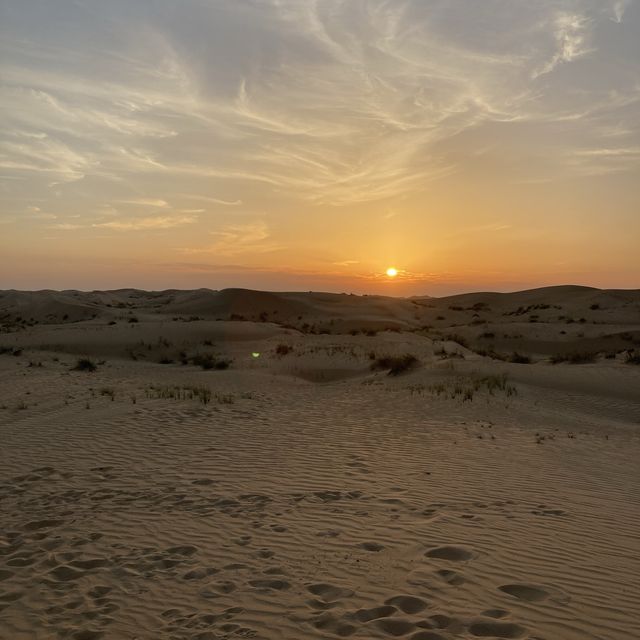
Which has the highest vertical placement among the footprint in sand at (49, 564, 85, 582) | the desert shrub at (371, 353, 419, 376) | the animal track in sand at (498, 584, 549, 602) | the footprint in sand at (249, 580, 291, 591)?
the desert shrub at (371, 353, 419, 376)

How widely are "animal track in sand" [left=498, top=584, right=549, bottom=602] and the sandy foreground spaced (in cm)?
2

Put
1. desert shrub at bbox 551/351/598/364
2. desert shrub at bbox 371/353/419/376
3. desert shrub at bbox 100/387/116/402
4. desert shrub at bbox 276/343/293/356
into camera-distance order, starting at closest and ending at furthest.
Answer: desert shrub at bbox 100/387/116/402 < desert shrub at bbox 371/353/419/376 < desert shrub at bbox 551/351/598/364 < desert shrub at bbox 276/343/293/356

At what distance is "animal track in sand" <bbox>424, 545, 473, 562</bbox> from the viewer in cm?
527

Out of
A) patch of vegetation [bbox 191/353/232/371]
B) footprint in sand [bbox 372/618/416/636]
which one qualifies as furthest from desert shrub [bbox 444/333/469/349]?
→ footprint in sand [bbox 372/618/416/636]

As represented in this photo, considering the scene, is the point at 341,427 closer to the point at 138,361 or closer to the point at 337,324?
the point at 138,361

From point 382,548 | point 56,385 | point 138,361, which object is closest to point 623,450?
Answer: point 382,548

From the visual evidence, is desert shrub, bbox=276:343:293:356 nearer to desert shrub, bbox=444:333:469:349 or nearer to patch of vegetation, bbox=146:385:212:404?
patch of vegetation, bbox=146:385:212:404

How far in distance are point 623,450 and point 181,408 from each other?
30.5 ft

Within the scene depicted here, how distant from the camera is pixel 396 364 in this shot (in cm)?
2077

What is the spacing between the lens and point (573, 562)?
16.9ft

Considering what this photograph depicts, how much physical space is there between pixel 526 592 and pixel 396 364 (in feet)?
53.2

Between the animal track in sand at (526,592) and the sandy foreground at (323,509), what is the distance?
21mm

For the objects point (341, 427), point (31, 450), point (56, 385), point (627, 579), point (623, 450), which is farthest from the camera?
point (56, 385)

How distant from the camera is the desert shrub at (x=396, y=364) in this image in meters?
20.5
